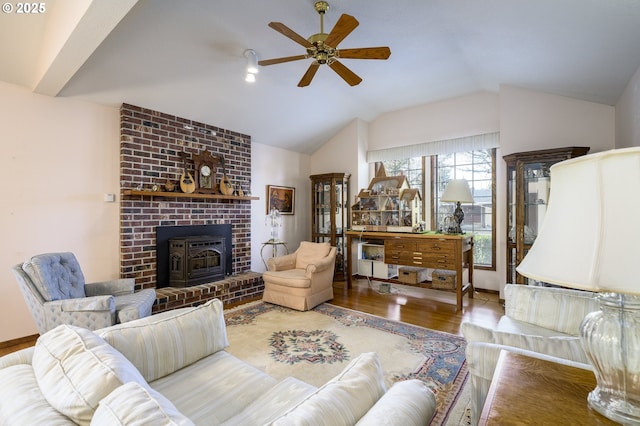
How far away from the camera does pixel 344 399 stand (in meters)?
0.85

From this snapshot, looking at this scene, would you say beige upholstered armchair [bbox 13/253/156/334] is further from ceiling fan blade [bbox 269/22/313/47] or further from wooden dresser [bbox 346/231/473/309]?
wooden dresser [bbox 346/231/473/309]

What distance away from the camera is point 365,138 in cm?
565

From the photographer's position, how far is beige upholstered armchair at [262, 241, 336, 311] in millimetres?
3762

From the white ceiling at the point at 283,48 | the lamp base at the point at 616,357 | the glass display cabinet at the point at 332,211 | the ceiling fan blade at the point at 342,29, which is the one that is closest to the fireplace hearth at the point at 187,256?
the white ceiling at the point at 283,48

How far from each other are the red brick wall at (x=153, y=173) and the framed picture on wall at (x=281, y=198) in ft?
2.97

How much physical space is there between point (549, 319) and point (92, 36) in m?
3.72

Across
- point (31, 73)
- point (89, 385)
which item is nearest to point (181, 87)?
point (31, 73)

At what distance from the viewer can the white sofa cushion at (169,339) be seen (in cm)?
138

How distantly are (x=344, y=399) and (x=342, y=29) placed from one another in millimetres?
2291

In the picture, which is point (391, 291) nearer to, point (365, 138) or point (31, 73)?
point (365, 138)

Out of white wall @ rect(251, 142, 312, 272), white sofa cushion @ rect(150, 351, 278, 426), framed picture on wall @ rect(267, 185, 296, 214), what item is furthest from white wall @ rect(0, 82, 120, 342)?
white sofa cushion @ rect(150, 351, 278, 426)

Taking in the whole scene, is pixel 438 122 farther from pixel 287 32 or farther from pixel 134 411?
pixel 134 411

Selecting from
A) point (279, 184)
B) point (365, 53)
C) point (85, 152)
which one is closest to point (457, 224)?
point (365, 53)

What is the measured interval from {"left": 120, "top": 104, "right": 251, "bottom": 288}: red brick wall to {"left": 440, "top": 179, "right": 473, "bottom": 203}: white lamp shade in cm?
321
